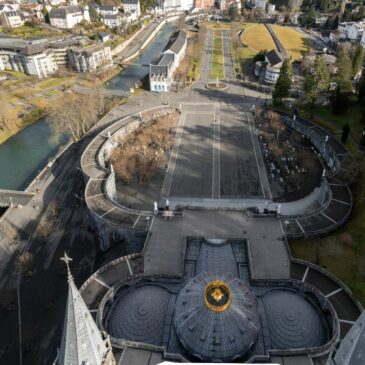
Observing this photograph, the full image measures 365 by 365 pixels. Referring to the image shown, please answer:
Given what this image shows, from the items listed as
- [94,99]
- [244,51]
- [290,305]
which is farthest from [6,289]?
[244,51]

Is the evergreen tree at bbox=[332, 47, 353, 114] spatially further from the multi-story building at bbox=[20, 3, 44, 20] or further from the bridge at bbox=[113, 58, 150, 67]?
the multi-story building at bbox=[20, 3, 44, 20]

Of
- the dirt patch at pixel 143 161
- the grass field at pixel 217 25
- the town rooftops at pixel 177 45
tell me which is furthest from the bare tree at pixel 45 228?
the grass field at pixel 217 25

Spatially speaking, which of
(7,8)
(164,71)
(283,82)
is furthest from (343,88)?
(7,8)

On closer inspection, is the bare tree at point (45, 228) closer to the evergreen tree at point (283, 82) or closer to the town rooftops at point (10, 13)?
the evergreen tree at point (283, 82)

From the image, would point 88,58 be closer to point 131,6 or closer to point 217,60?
point 217,60

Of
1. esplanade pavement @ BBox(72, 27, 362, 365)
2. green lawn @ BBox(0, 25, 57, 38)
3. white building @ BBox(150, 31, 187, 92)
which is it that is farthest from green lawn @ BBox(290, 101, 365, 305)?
green lawn @ BBox(0, 25, 57, 38)
